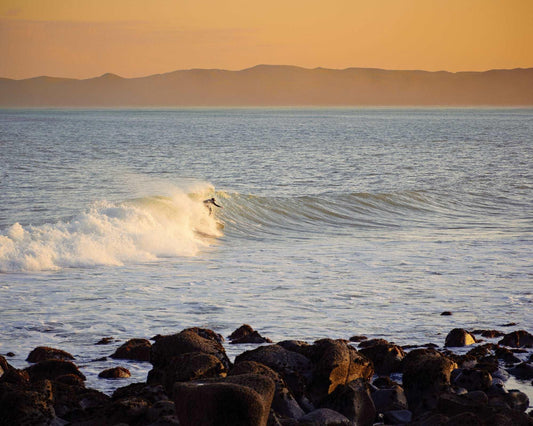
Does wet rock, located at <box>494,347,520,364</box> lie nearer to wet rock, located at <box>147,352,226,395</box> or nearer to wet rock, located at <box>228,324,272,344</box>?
wet rock, located at <box>228,324,272,344</box>

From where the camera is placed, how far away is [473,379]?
8781 mm

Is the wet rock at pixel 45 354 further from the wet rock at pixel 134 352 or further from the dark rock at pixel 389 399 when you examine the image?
the dark rock at pixel 389 399

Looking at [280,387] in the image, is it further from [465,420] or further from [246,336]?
[246,336]

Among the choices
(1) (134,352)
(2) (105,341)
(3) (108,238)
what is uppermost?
(1) (134,352)

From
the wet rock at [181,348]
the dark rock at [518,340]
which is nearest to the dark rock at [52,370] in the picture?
the wet rock at [181,348]

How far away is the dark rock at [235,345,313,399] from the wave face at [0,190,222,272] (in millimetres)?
9094

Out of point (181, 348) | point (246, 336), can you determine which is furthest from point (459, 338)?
point (181, 348)

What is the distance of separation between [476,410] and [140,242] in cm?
1335

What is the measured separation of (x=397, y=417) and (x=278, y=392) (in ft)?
4.16

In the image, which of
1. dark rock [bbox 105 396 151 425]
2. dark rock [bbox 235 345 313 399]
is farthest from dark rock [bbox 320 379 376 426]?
dark rock [bbox 105 396 151 425]

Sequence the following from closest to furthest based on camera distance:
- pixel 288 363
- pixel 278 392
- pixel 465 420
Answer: pixel 465 420
pixel 278 392
pixel 288 363

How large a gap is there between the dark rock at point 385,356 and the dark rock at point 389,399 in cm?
101

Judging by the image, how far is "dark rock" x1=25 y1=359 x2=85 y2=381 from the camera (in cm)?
899

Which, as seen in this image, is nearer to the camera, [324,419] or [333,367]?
[324,419]
